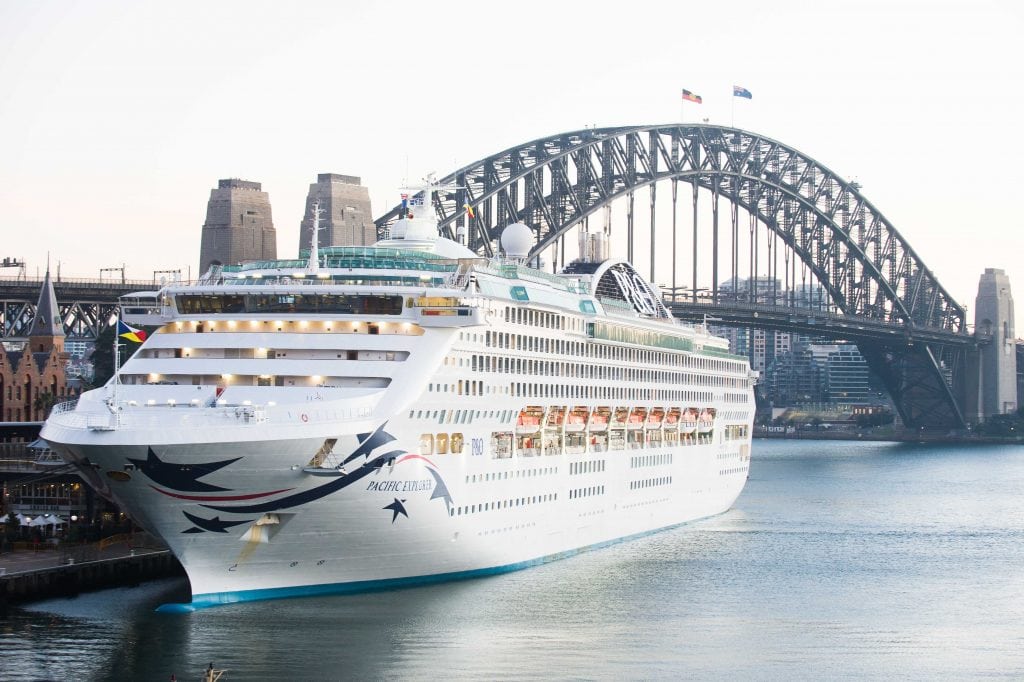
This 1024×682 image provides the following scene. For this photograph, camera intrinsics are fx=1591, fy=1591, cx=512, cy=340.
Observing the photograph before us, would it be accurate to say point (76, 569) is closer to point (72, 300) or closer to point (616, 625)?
point (616, 625)

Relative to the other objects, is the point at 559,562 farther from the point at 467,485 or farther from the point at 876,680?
the point at 876,680

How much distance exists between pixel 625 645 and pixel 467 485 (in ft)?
19.4

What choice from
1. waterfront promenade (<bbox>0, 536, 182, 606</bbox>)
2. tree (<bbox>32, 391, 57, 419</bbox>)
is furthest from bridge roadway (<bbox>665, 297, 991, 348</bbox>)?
waterfront promenade (<bbox>0, 536, 182, 606</bbox>)

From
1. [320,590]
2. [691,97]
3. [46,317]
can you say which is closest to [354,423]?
[320,590]

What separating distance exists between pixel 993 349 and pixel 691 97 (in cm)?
5520

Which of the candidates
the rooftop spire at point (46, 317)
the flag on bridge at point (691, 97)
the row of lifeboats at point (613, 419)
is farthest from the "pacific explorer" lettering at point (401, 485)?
the flag on bridge at point (691, 97)

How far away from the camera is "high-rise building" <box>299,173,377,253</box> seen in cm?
7262

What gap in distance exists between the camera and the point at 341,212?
242 ft

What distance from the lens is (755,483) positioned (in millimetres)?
76375

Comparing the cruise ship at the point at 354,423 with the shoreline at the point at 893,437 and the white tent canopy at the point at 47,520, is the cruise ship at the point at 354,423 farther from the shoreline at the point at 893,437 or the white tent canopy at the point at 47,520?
the shoreline at the point at 893,437

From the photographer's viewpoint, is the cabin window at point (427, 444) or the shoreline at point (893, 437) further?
the shoreline at point (893, 437)

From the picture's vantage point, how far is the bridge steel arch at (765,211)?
88.2m

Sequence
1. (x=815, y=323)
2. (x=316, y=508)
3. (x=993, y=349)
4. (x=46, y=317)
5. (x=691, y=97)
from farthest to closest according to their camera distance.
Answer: (x=993, y=349) → (x=815, y=323) → (x=691, y=97) → (x=46, y=317) → (x=316, y=508)

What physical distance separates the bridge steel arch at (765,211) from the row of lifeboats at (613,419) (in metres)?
19.5
